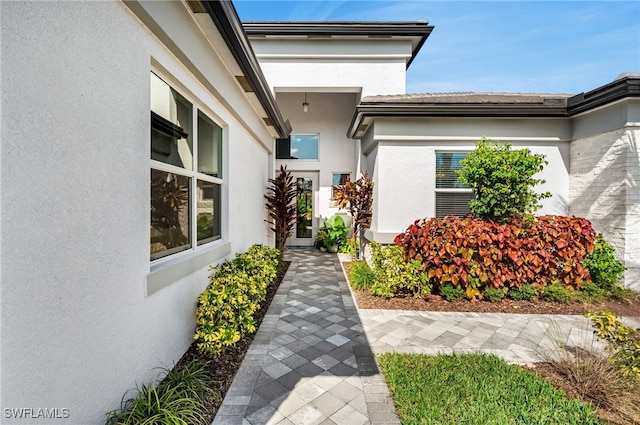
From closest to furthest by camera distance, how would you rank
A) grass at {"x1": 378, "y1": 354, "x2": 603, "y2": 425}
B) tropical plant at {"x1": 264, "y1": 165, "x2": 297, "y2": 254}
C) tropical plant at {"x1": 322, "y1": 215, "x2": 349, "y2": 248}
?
grass at {"x1": 378, "y1": 354, "x2": 603, "y2": 425}
tropical plant at {"x1": 264, "y1": 165, "x2": 297, "y2": 254}
tropical plant at {"x1": 322, "y1": 215, "x2": 349, "y2": 248}

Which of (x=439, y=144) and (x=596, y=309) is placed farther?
(x=439, y=144)

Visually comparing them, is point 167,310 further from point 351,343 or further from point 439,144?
point 439,144

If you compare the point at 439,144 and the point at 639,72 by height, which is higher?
the point at 639,72

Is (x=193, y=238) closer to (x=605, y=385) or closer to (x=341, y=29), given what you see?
(x=605, y=385)

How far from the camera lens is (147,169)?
230 centimetres

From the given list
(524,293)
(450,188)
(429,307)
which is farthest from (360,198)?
(524,293)

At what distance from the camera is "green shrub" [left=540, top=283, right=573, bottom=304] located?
463cm

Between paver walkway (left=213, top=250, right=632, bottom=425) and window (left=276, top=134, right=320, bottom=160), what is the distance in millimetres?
6321

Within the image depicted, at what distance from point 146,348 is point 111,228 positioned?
109 cm

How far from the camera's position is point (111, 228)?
190cm

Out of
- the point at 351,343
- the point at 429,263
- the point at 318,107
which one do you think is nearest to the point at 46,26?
the point at 351,343

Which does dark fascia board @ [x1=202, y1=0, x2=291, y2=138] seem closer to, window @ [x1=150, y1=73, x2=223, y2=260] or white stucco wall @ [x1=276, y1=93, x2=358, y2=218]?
window @ [x1=150, y1=73, x2=223, y2=260]

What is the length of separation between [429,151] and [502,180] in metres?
1.54

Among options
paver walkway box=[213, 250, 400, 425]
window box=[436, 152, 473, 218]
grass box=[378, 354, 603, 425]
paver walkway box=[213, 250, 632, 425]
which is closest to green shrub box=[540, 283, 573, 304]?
paver walkway box=[213, 250, 632, 425]
